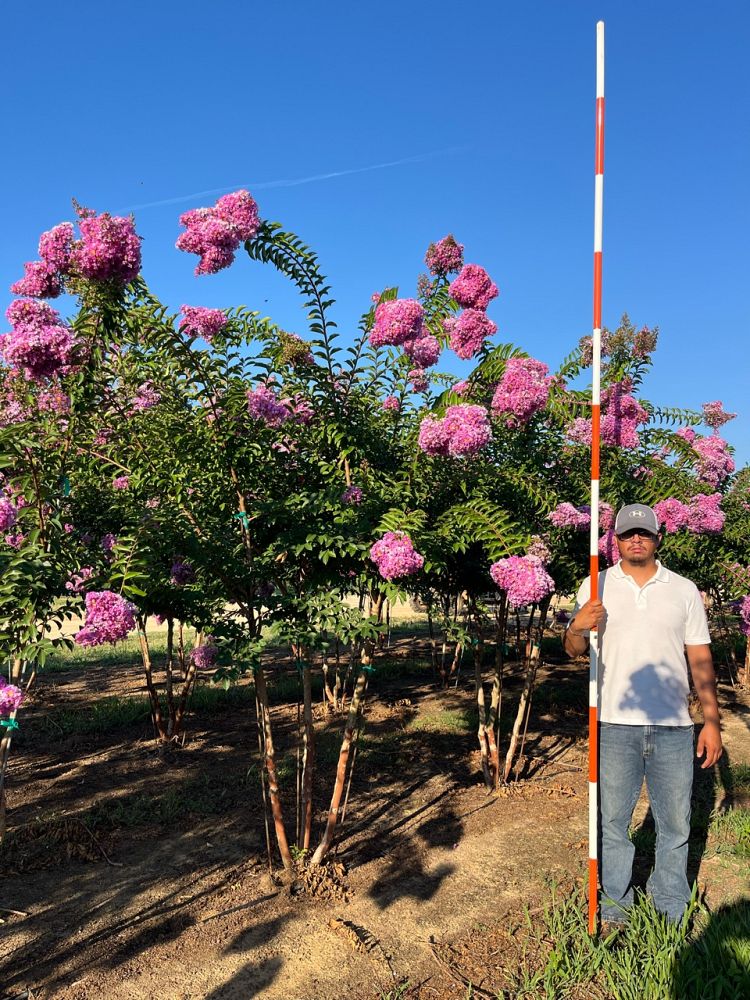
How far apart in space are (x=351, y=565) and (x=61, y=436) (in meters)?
1.52

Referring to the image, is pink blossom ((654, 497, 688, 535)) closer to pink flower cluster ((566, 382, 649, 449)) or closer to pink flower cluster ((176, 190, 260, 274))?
pink flower cluster ((566, 382, 649, 449))

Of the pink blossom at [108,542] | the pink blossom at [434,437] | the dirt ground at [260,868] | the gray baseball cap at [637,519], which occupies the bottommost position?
the dirt ground at [260,868]

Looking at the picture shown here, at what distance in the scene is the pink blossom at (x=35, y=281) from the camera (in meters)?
2.86

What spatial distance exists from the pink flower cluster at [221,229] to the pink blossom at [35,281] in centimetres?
54

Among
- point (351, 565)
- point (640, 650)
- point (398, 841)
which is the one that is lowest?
point (398, 841)

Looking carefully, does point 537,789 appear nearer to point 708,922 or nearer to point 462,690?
point 708,922

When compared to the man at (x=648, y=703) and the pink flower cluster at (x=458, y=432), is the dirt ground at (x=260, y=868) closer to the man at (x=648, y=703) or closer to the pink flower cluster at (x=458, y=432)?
the man at (x=648, y=703)

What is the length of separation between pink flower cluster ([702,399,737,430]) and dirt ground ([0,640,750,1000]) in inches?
112

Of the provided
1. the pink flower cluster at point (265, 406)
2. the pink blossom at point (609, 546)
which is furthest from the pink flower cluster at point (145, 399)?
the pink blossom at point (609, 546)

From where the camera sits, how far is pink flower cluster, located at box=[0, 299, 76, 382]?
105 inches

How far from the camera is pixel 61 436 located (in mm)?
3160

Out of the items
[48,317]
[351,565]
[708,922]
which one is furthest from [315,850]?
[48,317]

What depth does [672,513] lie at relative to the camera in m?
4.41

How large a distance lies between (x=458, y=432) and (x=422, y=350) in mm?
694
